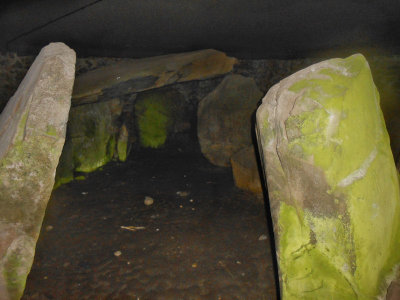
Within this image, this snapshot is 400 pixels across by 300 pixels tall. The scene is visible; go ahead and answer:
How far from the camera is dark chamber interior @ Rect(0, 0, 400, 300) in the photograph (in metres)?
1.85

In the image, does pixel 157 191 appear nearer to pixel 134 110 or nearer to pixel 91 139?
pixel 91 139

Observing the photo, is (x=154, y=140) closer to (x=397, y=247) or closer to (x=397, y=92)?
(x=397, y=92)

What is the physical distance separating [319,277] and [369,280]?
0.25 m

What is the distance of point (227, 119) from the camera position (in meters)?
3.87

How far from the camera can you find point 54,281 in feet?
5.90

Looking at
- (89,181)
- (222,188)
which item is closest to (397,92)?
(222,188)

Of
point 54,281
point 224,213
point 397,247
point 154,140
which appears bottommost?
point 154,140

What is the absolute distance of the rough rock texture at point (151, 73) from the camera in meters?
3.17

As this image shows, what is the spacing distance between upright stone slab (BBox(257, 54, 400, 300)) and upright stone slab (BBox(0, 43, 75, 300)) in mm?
989

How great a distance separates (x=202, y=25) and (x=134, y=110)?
2.29 metres

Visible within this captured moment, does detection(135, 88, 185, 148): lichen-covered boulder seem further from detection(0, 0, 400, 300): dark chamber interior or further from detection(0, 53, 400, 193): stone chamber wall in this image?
detection(0, 0, 400, 300): dark chamber interior

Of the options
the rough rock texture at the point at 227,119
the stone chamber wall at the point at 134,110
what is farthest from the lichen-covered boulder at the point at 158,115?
the rough rock texture at the point at 227,119

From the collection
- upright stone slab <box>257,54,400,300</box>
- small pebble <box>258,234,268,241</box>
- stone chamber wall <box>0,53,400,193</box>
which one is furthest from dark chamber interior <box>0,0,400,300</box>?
upright stone slab <box>257,54,400,300</box>

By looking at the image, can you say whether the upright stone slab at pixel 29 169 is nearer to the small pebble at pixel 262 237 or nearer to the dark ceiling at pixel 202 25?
the dark ceiling at pixel 202 25
